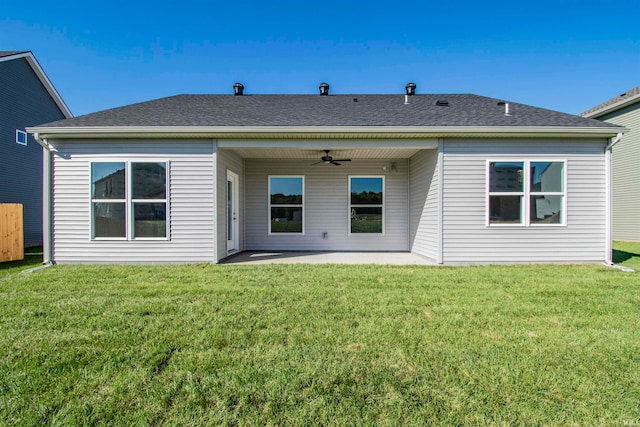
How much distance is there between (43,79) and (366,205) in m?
13.9

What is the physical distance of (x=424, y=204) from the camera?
767cm

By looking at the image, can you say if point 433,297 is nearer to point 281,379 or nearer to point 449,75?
point 281,379

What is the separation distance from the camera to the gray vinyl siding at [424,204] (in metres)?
6.94

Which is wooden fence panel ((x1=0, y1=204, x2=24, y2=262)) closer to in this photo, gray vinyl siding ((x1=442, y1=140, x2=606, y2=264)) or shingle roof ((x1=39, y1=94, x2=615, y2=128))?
shingle roof ((x1=39, y1=94, x2=615, y2=128))

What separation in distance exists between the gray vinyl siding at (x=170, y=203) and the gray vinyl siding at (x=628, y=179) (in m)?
14.9

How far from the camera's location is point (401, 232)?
8875mm

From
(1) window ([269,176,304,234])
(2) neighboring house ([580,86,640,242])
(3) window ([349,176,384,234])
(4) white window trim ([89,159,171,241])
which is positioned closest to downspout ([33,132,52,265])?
(4) white window trim ([89,159,171,241])

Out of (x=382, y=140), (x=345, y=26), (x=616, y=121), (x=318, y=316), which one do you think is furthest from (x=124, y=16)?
(x=616, y=121)

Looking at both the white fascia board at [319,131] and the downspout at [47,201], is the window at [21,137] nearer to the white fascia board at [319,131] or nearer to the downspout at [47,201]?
the downspout at [47,201]

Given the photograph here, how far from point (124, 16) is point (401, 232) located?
11.5 meters

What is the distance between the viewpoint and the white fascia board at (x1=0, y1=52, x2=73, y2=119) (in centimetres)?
1090

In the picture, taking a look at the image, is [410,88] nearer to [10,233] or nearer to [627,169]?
[627,169]

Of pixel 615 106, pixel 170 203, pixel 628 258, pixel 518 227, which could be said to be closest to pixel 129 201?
pixel 170 203

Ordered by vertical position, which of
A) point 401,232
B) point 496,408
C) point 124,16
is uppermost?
point 124,16
